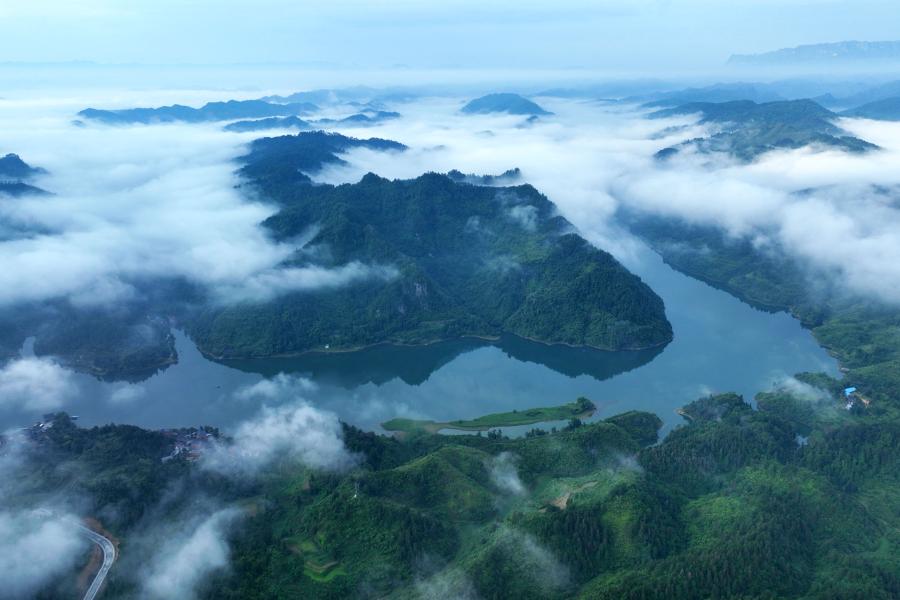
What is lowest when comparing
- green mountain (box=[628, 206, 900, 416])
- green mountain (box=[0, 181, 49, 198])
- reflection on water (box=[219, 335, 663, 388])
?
reflection on water (box=[219, 335, 663, 388])

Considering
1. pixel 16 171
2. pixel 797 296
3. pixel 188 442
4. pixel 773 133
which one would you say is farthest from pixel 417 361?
pixel 773 133

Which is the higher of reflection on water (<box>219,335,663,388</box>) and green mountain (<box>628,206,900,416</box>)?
green mountain (<box>628,206,900,416</box>)

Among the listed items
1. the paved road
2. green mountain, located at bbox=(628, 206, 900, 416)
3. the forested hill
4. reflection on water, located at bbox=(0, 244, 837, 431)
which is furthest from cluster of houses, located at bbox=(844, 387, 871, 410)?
the paved road

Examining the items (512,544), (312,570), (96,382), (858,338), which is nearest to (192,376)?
(96,382)

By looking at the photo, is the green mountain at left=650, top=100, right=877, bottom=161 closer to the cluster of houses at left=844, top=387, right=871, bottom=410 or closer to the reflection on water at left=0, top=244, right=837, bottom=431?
the reflection on water at left=0, top=244, right=837, bottom=431

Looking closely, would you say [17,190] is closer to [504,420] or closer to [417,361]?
[417,361]

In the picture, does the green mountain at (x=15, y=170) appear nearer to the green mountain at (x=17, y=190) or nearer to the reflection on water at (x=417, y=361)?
the green mountain at (x=17, y=190)

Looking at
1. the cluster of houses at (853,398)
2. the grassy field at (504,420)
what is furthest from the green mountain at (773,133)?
the grassy field at (504,420)
